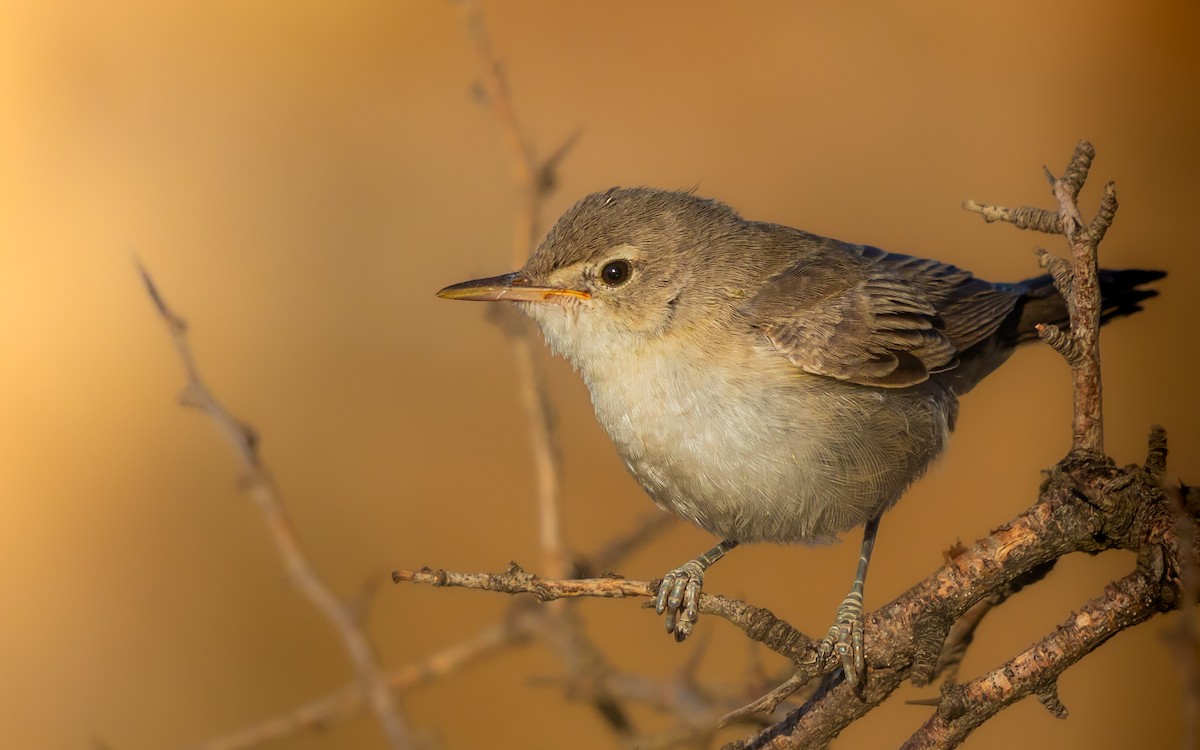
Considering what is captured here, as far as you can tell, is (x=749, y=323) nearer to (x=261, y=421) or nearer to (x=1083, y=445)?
(x=1083, y=445)

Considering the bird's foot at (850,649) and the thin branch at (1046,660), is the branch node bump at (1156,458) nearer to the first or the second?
the thin branch at (1046,660)

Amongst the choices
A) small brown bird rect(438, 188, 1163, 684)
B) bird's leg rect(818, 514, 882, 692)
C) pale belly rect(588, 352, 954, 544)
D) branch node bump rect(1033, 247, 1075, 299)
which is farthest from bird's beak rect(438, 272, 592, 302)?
branch node bump rect(1033, 247, 1075, 299)

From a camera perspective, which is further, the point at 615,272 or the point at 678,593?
the point at 615,272

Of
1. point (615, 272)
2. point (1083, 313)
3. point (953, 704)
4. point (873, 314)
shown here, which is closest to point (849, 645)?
point (953, 704)

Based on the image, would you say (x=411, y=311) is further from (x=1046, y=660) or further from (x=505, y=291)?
(x=1046, y=660)

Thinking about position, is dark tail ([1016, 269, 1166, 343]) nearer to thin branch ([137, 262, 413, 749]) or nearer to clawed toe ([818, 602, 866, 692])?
clawed toe ([818, 602, 866, 692])

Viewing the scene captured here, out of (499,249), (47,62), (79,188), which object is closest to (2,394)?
(79,188)

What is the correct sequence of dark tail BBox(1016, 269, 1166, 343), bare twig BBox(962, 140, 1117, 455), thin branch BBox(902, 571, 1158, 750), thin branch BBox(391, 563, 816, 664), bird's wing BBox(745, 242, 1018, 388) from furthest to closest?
dark tail BBox(1016, 269, 1166, 343)
bird's wing BBox(745, 242, 1018, 388)
bare twig BBox(962, 140, 1117, 455)
thin branch BBox(902, 571, 1158, 750)
thin branch BBox(391, 563, 816, 664)
